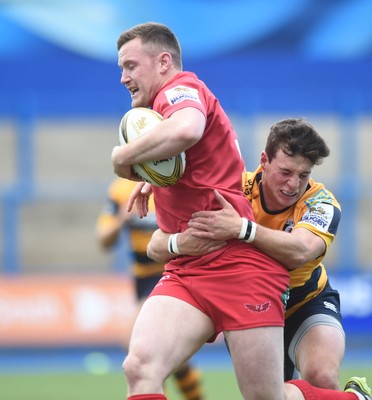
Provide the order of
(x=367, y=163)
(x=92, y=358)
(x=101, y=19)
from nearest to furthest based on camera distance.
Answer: (x=92, y=358)
(x=101, y=19)
(x=367, y=163)

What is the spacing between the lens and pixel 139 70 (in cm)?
556

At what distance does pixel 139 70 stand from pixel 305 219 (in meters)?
1.23

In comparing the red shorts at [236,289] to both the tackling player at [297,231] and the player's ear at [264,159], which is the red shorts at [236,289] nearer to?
the tackling player at [297,231]

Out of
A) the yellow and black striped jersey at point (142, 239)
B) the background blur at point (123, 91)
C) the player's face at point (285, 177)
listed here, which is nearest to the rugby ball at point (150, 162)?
the player's face at point (285, 177)

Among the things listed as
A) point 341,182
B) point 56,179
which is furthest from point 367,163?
point 341,182

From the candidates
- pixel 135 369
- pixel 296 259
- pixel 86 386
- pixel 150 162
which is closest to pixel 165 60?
pixel 150 162

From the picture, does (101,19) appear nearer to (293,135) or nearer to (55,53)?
(55,53)

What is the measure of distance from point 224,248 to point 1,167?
1570 cm

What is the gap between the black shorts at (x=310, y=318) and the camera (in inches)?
239

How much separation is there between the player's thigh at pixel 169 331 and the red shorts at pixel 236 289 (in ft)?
0.19

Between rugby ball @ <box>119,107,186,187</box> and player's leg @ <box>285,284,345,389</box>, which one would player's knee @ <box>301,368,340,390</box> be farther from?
rugby ball @ <box>119,107,186,187</box>

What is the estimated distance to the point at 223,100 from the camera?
15016 millimetres

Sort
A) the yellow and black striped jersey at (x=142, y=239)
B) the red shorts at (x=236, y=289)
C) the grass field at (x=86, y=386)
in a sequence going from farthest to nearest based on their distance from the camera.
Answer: the grass field at (x=86, y=386)
the yellow and black striped jersey at (x=142, y=239)
the red shorts at (x=236, y=289)

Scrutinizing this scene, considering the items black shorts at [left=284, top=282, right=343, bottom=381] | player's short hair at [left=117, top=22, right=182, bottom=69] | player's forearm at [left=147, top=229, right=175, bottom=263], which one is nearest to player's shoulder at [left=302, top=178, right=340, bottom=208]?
black shorts at [left=284, top=282, right=343, bottom=381]
